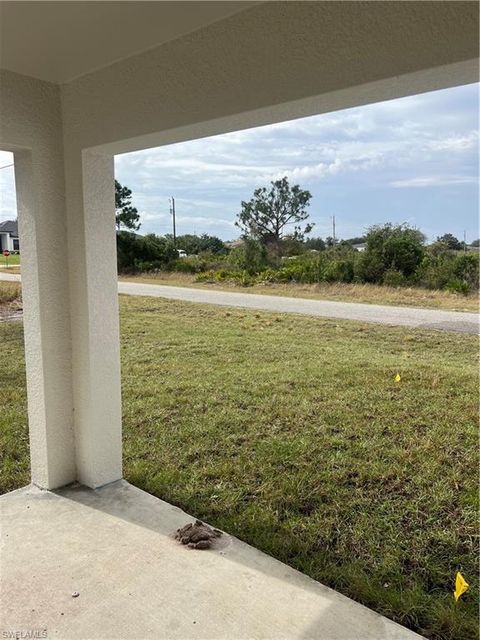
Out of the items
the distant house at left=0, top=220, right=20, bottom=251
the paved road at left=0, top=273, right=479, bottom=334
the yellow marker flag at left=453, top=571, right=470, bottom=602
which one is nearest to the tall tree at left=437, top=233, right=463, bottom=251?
the paved road at left=0, top=273, right=479, bottom=334

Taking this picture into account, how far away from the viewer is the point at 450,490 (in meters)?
2.63

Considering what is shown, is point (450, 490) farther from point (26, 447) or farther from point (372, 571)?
point (26, 447)

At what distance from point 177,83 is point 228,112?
31 centimetres

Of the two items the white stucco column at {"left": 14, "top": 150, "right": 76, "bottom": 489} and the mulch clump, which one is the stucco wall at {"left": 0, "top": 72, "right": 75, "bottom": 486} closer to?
the white stucco column at {"left": 14, "top": 150, "right": 76, "bottom": 489}

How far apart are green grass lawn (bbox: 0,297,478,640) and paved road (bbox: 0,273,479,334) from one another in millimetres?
2050

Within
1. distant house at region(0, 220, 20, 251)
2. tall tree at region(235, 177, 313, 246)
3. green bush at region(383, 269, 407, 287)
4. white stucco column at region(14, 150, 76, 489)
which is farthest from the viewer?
tall tree at region(235, 177, 313, 246)

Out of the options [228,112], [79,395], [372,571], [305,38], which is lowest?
[372,571]

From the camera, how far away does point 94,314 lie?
2480 mm

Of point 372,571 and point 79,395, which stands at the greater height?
point 79,395

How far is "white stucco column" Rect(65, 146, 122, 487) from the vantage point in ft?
7.75

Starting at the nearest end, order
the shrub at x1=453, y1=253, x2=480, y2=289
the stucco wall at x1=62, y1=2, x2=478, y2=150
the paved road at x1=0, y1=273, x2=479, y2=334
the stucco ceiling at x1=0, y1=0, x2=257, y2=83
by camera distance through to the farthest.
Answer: the stucco wall at x1=62, y1=2, x2=478, y2=150 < the stucco ceiling at x1=0, y1=0, x2=257, y2=83 < the paved road at x1=0, y1=273, x2=479, y2=334 < the shrub at x1=453, y1=253, x2=480, y2=289

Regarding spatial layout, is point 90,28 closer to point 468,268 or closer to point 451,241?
point 468,268

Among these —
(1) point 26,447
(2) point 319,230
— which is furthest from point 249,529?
(2) point 319,230

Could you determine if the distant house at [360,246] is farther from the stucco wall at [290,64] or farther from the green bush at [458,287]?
the stucco wall at [290,64]
